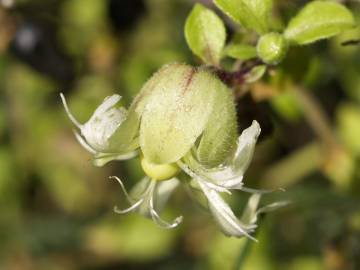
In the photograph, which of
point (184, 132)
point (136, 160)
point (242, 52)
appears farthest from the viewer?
point (136, 160)

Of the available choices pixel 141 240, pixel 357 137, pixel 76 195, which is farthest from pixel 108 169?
pixel 357 137

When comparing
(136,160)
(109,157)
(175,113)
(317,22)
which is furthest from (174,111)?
(136,160)

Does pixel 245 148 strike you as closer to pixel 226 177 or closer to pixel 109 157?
pixel 226 177

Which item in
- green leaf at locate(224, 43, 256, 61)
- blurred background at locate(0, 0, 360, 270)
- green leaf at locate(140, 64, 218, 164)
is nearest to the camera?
green leaf at locate(140, 64, 218, 164)

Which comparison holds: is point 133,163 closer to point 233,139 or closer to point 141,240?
point 141,240

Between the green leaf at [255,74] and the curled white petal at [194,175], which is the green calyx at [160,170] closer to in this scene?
the curled white petal at [194,175]

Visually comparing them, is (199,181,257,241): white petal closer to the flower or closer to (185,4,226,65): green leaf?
the flower

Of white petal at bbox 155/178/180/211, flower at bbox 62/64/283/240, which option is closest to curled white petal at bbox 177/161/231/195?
flower at bbox 62/64/283/240
